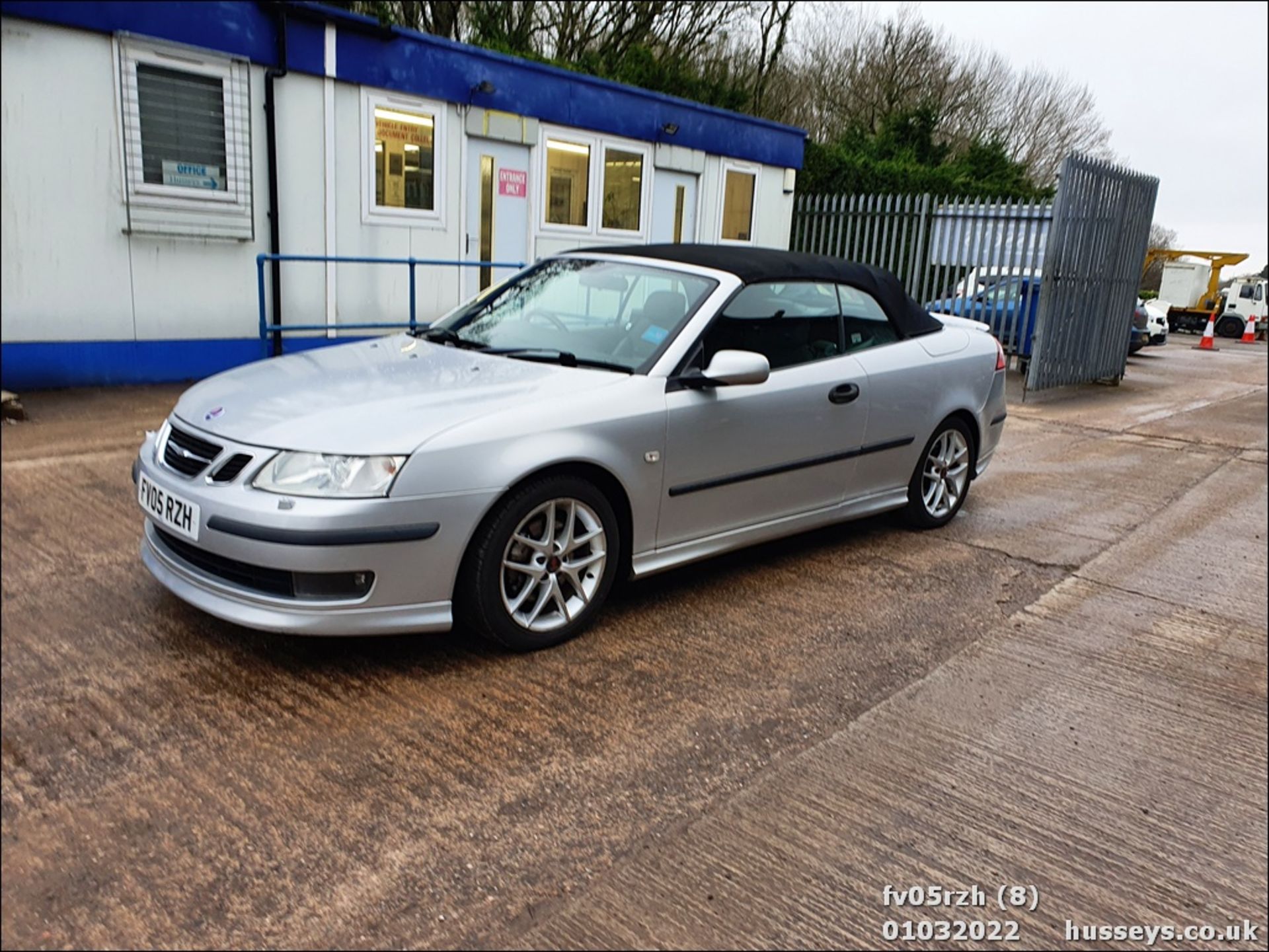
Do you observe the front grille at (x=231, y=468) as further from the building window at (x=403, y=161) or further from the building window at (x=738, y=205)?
the building window at (x=738, y=205)

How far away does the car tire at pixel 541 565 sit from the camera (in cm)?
345

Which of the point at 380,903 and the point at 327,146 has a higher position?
the point at 327,146

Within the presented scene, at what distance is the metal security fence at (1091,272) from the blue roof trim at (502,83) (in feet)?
14.6

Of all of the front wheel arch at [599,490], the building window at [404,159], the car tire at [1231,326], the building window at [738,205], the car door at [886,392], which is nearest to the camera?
the front wheel arch at [599,490]

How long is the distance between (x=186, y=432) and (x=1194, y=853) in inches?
125

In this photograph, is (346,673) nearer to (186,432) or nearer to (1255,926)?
(186,432)

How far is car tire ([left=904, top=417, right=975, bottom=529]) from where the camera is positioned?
18.2 feet

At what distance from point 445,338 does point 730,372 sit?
1324mm

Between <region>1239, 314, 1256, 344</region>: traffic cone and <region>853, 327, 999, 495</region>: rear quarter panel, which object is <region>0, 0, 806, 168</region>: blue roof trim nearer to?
<region>853, 327, 999, 495</region>: rear quarter panel

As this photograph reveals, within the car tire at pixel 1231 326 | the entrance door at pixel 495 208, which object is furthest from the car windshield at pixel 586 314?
the car tire at pixel 1231 326

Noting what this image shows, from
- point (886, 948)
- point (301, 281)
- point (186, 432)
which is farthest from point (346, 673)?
point (301, 281)

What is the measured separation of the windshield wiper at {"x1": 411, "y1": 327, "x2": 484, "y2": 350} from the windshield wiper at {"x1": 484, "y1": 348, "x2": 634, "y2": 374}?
5.8 inches

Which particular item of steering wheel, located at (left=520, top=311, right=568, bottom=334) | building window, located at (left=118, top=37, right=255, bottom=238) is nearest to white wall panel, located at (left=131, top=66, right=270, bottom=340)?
steering wheel, located at (left=520, top=311, right=568, bottom=334)

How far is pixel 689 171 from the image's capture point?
1347cm
